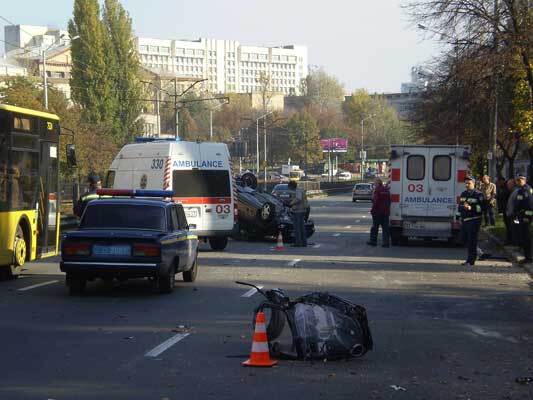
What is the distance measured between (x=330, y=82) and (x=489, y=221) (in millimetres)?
145622

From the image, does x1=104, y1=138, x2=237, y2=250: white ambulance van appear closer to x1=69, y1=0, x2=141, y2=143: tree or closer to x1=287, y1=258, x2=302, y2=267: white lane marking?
x1=287, y1=258, x2=302, y2=267: white lane marking

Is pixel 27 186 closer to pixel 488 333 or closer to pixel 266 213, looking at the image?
pixel 488 333

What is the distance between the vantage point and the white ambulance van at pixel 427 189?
26891mm

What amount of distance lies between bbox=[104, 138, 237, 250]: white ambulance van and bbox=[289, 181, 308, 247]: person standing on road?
2.15m

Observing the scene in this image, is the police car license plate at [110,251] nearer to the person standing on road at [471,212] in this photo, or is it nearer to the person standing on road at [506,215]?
the person standing on road at [471,212]

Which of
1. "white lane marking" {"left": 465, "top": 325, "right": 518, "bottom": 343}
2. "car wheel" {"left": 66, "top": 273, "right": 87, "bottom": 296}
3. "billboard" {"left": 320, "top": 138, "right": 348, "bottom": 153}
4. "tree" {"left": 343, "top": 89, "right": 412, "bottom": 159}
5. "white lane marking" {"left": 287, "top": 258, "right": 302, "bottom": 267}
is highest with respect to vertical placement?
"tree" {"left": 343, "top": 89, "right": 412, "bottom": 159}

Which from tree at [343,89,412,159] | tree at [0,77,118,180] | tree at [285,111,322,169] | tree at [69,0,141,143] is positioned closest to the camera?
tree at [0,77,118,180]

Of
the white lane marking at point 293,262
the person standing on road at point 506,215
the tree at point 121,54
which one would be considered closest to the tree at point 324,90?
the tree at point 121,54

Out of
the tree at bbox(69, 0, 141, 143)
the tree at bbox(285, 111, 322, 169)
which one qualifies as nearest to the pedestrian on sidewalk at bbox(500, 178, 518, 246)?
the tree at bbox(69, 0, 141, 143)

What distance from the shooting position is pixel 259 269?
19344 mm

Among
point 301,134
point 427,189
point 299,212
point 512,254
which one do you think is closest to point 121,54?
point 427,189

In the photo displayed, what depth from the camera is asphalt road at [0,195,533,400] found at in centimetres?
805

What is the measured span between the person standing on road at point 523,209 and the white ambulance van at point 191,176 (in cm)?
726

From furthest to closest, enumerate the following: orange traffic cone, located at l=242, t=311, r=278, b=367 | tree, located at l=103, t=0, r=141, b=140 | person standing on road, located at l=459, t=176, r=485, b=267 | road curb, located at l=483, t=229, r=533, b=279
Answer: tree, located at l=103, t=0, r=141, b=140
person standing on road, located at l=459, t=176, r=485, b=267
road curb, located at l=483, t=229, r=533, b=279
orange traffic cone, located at l=242, t=311, r=278, b=367
